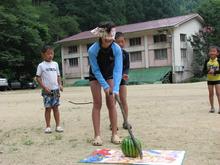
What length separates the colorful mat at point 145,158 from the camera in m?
4.41

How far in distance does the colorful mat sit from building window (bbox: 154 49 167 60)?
37.9 meters

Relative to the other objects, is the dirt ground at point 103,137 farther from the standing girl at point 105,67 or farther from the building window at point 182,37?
the building window at point 182,37

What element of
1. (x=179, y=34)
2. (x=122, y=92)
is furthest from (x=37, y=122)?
(x=179, y=34)

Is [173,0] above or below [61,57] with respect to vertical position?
above

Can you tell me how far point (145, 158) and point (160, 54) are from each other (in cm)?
3849

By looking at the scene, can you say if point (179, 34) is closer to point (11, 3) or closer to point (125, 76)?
point (11, 3)

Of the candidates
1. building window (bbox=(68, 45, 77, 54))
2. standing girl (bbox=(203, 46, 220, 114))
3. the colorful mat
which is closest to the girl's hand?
the colorful mat

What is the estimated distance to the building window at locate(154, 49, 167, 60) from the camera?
139 feet

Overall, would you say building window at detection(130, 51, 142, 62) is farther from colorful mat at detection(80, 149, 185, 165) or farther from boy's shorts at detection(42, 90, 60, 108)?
colorful mat at detection(80, 149, 185, 165)

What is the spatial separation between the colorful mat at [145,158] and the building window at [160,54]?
37909mm

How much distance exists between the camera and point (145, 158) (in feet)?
15.0

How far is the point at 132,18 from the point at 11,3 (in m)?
24.5

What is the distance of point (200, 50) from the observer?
43031mm

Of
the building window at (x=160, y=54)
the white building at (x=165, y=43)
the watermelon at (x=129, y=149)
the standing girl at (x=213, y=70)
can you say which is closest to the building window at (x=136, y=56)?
the white building at (x=165, y=43)
